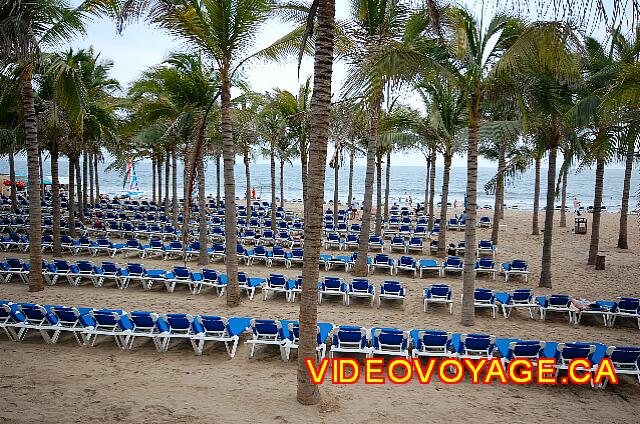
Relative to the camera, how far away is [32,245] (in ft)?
39.4

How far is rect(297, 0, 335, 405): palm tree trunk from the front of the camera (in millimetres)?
6168

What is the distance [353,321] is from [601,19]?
8491mm

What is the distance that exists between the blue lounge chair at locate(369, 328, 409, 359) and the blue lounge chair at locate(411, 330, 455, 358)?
0.20 m

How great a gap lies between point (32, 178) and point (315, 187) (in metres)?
9.38

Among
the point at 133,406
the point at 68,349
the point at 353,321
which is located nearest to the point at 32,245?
the point at 68,349

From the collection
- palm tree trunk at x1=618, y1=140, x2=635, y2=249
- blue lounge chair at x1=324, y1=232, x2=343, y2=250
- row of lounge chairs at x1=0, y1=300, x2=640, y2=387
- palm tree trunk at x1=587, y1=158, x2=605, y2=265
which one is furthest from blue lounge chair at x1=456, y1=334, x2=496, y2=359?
palm tree trunk at x1=618, y1=140, x2=635, y2=249

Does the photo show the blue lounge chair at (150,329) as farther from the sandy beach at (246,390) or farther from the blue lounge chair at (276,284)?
the blue lounge chair at (276,284)

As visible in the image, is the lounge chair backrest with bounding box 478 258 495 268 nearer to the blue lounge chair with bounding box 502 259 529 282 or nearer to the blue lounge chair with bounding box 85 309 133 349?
the blue lounge chair with bounding box 502 259 529 282

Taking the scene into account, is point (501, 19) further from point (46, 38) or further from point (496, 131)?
point (46, 38)

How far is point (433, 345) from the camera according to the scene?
8281mm

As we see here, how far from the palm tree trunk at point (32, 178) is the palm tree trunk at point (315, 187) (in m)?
9.10

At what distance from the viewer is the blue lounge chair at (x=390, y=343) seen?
8.16 metres

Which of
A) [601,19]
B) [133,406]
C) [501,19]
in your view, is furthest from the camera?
[501,19]

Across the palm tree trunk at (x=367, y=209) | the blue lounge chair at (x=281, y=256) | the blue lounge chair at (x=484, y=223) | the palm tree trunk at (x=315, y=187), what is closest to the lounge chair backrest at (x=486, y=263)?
the palm tree trunk at (x=367, y=209)
